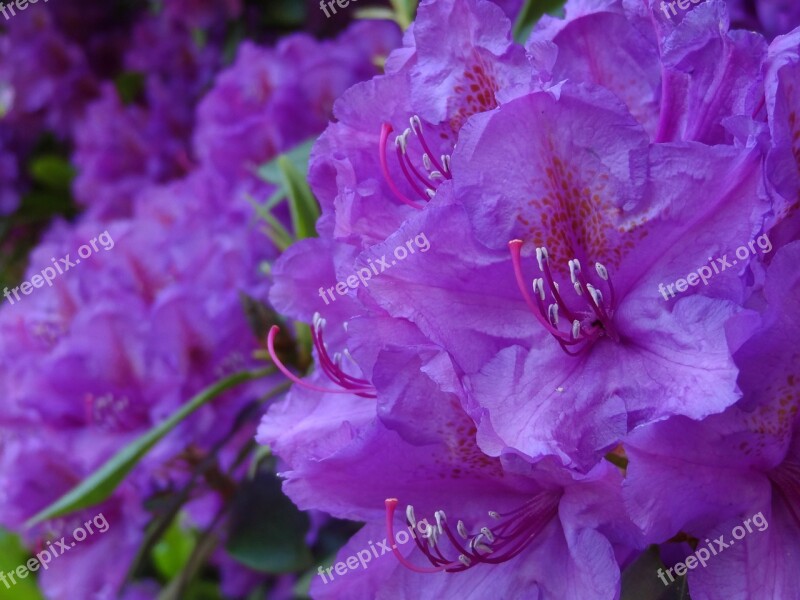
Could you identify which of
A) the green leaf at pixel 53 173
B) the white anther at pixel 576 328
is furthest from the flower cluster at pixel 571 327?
the green leaf at pixel 53 173

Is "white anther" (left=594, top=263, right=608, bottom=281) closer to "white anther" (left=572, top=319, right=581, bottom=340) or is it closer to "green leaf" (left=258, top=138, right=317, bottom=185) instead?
"white anther" (left=572, top=319, right=581, bottom=340)

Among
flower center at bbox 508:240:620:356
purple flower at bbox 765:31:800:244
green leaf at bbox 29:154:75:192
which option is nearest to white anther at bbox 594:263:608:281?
flower center at bbox 508:240:620:356

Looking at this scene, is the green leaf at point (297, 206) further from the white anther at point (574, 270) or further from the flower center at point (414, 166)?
the white anther at point (574, 270)

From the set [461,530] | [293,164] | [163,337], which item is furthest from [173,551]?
[461,530]

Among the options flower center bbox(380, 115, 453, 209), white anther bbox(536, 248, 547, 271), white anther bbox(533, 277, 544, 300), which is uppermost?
flower center bbox(380, 115, 453, 209)

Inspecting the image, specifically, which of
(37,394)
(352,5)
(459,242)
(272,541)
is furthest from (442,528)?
(352,5)

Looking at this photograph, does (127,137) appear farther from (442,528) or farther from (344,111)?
(442,528)

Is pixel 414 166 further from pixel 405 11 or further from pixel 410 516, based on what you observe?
pixel 405 11
